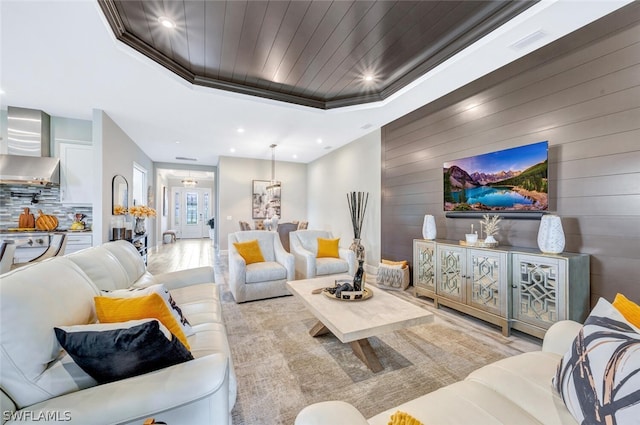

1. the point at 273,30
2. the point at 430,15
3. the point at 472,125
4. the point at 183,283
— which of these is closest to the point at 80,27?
the point at 273,30

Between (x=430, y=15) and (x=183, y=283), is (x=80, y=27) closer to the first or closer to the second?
(x=183, y=283)

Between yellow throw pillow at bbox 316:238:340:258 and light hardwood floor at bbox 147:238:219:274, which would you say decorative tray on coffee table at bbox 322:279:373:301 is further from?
light hardwood floor at bbox 147:238:219:274

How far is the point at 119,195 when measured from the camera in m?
4.68

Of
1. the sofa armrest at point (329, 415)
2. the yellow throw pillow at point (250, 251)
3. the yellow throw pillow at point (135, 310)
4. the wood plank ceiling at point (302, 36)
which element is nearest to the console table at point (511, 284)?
the wood plank ceiling at point (302, 36)

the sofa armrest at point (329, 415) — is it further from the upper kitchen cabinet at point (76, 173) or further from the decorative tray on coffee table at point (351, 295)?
the upper kitchen cabinet at point (76, 173)

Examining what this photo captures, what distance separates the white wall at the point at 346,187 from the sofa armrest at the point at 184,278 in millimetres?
3243

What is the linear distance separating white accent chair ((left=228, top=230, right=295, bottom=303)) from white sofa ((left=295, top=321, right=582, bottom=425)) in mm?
2634

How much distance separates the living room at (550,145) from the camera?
2094mm

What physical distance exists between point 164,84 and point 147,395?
343 cm

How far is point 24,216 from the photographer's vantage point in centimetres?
387

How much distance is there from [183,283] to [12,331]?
1718 mm

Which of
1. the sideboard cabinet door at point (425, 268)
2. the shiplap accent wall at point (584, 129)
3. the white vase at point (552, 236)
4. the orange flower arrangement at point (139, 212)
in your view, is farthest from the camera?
the orange flower arrangement at point (139, 212)

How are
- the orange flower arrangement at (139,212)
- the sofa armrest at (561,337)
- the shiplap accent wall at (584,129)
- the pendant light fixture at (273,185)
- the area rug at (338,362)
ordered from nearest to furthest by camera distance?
the sofa armrest at (561,337)
the area rug at (338,362)
the shiplap accent wall at (584,129)
the orange flower arrangement at (139,212)
the pendant light fixture at (273,185)

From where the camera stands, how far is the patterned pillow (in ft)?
2.45
